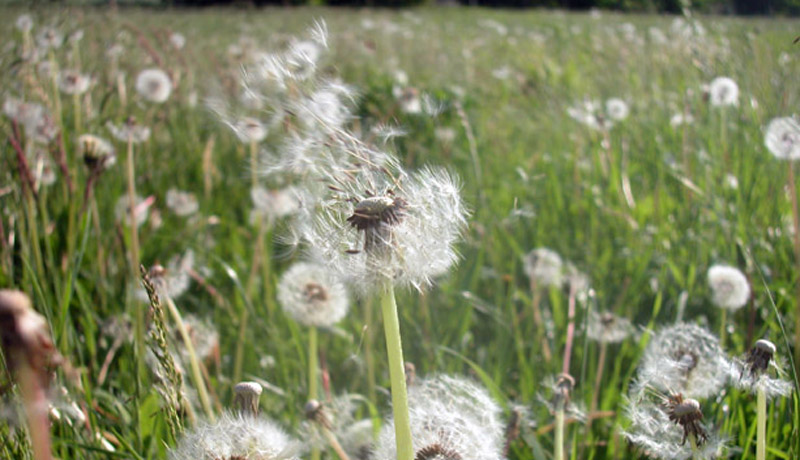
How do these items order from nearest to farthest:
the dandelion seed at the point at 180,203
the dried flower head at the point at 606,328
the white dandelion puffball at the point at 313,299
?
the white dandelion puffball at the point at 313,299
the dried flower head at the point at 606,328
the dandelion seed at the point at 180,203

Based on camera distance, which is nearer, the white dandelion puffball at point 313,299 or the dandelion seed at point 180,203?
the white dandelion puffball at point 313,299

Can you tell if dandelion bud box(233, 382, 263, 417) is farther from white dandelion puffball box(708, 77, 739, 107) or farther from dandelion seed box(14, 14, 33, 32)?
dandelion seed box(14, 14, 33, 32)

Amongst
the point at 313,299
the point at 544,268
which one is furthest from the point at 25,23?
the point at 544,268

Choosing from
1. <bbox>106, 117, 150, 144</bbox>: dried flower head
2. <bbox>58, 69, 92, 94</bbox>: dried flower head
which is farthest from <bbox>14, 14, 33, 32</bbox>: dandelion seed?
<bbox>106, 117, 150, 144</bbox>: dried flower head

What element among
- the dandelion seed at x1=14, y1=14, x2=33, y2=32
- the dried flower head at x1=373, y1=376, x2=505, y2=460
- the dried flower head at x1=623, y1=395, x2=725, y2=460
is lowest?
the dried flower head at x1=373, y1=376, x2=505, y2=460

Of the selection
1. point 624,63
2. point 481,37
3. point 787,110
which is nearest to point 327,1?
point 481,37

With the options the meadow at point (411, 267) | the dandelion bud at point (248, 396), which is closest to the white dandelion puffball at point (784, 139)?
the meadow at point (411, 267)

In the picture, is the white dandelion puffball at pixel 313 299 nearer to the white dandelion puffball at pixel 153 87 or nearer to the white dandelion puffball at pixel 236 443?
the white dandelion puffball at pixel 236 443
